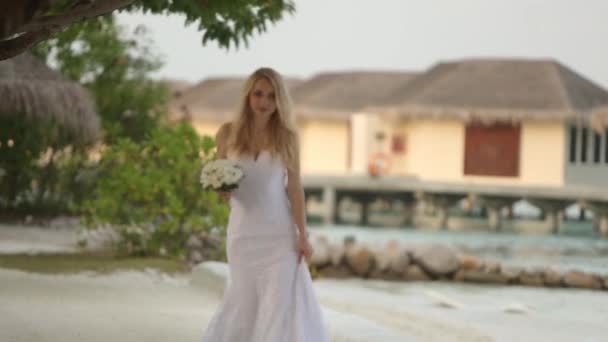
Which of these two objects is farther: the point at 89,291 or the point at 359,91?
the point at 359,91

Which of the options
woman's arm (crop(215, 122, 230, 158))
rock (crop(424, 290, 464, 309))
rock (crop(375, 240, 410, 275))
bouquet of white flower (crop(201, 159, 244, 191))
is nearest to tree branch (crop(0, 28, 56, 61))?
woman's arm (crop(215, 122, 230, 158))

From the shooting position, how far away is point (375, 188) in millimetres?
27391

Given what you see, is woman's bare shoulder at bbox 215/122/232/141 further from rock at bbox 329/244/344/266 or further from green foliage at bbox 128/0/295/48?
rock at bbox 329/244/344/266

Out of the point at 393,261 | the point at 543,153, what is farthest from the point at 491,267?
the point at 543,153

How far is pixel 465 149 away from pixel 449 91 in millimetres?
1648

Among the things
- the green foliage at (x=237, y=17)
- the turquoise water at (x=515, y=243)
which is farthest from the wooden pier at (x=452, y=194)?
the green foliage at (x=237, y=17)

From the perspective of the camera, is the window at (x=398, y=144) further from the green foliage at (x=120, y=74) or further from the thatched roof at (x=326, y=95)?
the green foliage at (x=120, y=74)

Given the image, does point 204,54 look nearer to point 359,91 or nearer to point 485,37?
point 485,37

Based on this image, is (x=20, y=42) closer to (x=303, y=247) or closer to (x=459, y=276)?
(x=303, y=247)

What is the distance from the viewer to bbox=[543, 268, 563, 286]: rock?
636 inches

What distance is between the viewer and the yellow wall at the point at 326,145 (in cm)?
3100

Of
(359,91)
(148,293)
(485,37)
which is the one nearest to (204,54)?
(485,37)

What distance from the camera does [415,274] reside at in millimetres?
16438

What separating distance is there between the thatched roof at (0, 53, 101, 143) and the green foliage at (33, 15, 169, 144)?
2919 mm
